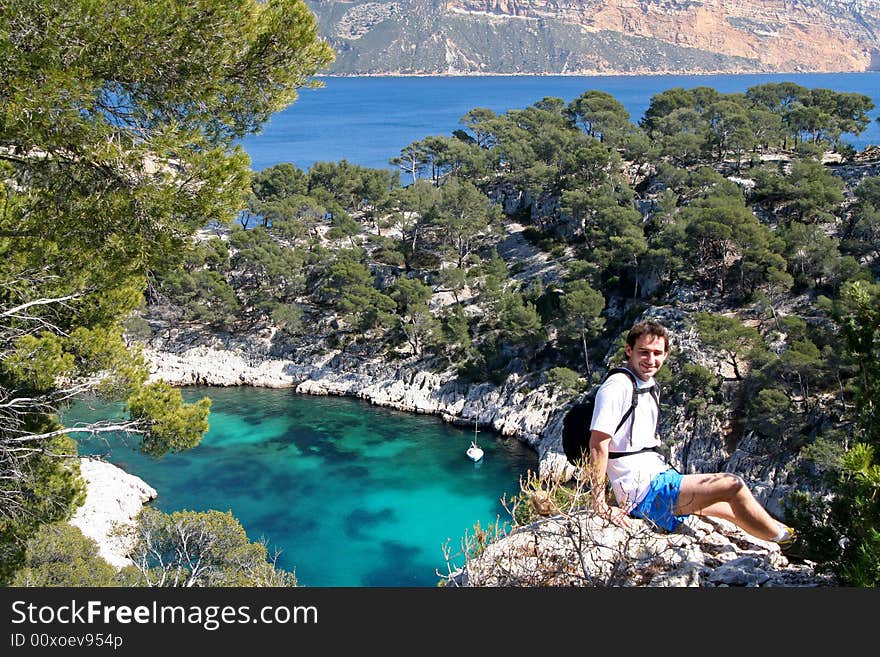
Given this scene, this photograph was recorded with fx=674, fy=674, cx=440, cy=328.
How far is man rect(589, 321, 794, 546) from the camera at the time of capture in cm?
427

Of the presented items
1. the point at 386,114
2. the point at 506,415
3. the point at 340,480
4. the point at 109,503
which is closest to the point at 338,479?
the point at 340,480

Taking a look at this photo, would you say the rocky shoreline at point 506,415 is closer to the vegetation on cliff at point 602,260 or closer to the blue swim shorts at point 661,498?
the blue swim shorts at point 661,498

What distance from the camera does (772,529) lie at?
461 centimetres

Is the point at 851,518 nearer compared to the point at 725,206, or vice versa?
the point at 851,518

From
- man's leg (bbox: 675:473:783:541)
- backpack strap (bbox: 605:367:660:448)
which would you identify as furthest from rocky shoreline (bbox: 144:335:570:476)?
backpack strap (bbox: 605:367:660:448)

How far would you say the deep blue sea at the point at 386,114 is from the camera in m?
81.9

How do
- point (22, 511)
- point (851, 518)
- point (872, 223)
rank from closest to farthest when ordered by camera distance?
point (851, 518) < point (22, 511) < point (872, 223)

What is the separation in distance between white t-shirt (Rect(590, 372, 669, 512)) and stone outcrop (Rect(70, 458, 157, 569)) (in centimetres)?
1538

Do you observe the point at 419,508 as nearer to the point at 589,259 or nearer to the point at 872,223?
the point at 589,259

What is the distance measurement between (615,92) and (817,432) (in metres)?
150

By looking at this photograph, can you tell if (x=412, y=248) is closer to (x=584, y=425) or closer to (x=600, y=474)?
(x=584, y=425)

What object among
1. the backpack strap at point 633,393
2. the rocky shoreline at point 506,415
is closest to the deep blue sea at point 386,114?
the rocky shoreline at point 506,415

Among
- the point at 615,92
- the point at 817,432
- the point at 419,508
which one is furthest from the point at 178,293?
the point at 615,92

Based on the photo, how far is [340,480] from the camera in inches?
992
